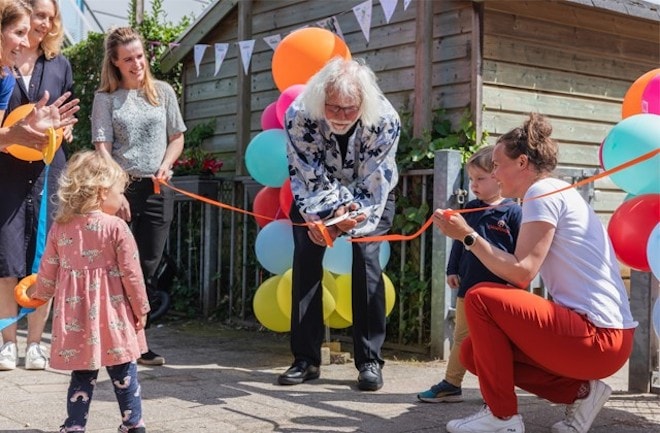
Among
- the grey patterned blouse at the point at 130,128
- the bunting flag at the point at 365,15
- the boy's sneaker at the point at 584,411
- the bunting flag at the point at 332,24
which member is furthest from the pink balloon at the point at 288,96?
the boy's sneaker at the point at 584,411

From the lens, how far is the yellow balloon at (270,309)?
4.96 m

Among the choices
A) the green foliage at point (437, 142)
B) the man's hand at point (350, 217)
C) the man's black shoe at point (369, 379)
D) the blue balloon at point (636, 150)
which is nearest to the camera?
the blue balloon at point (636, 150)

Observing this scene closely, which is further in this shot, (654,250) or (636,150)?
(636,150)

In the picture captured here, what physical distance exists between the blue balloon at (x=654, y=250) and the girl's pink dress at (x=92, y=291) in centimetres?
195

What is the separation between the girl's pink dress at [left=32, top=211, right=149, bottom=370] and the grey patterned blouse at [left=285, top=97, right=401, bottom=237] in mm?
1085

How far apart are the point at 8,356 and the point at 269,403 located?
1.54 meters

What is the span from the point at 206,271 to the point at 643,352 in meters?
3.82

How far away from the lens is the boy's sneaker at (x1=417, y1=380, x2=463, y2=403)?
150 inches

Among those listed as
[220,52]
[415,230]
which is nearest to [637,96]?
[415,230]

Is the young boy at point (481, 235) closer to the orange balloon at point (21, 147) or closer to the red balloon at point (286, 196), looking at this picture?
the red balloon at point (286, 196)

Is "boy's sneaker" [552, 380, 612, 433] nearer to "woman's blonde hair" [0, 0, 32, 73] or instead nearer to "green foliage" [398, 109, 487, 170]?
"green foliage" [398, 109, 487, 170]

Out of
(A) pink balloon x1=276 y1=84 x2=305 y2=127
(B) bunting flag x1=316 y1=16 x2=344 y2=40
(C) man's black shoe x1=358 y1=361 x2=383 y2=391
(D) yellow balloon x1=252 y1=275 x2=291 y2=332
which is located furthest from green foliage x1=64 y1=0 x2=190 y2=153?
(C) man's black shoe x1=358 y1=361 x2=383 y2=391

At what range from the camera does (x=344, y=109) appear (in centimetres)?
390

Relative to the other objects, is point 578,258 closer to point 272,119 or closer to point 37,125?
point 37,125
